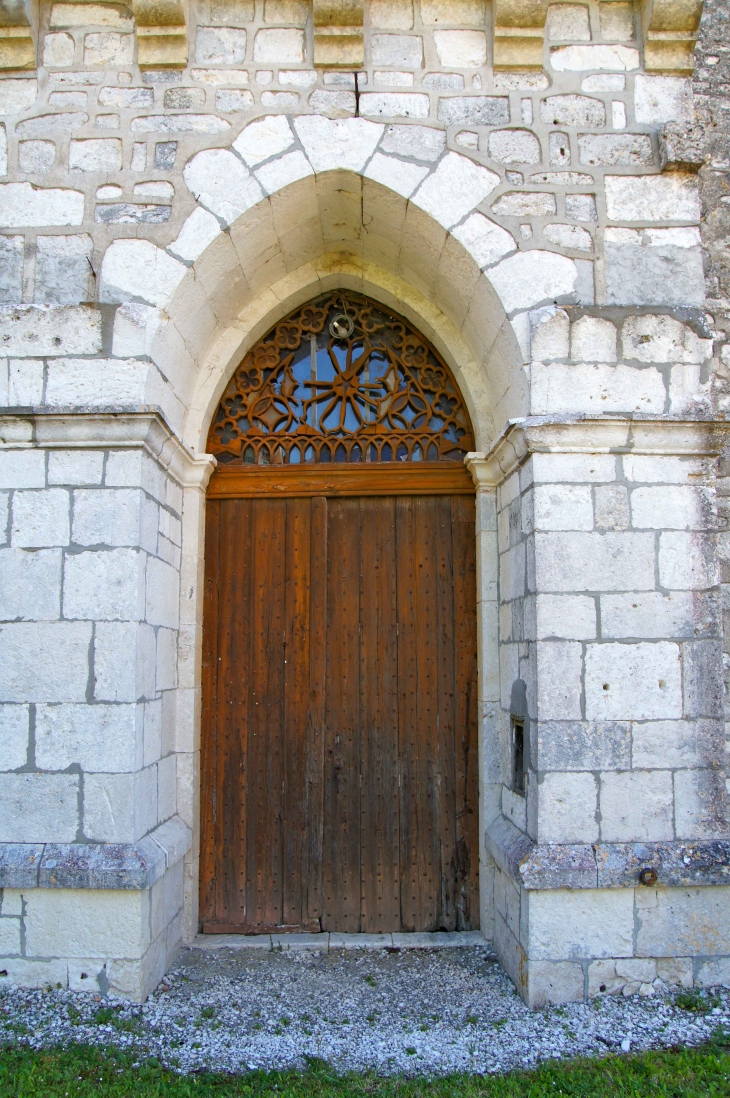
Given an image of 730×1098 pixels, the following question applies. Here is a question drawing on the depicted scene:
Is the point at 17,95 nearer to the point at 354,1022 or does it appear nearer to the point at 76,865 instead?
the point at 76,865

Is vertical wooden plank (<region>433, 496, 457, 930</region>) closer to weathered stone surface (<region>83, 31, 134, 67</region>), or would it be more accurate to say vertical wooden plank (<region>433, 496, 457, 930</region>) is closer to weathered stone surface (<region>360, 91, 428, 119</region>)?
weathered stone surface (<region>360, 91, 428, 119</region>)

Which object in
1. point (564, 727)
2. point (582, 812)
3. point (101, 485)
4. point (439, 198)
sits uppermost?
point (439, 198)

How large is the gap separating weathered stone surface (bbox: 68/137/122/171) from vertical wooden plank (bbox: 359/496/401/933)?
6.76ft

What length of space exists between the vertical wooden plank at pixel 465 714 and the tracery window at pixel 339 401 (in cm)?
45

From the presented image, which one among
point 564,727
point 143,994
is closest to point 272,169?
point 564,727

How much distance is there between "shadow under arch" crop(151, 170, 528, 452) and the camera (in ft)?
11.4

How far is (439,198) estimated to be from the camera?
3.45 meters

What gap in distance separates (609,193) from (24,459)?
284 cm

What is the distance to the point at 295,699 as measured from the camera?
393 centimetres

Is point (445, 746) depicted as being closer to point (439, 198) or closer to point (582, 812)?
point (582, 812)

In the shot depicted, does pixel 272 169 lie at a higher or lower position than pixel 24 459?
higher

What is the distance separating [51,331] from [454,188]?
190 cm

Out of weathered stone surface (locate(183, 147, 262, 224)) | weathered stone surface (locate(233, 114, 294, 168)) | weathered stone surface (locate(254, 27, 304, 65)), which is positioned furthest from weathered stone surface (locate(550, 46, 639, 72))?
weathered stone surface (locate(183, 147, 262, 224))

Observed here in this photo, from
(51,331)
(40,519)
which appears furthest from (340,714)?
(51,331)
